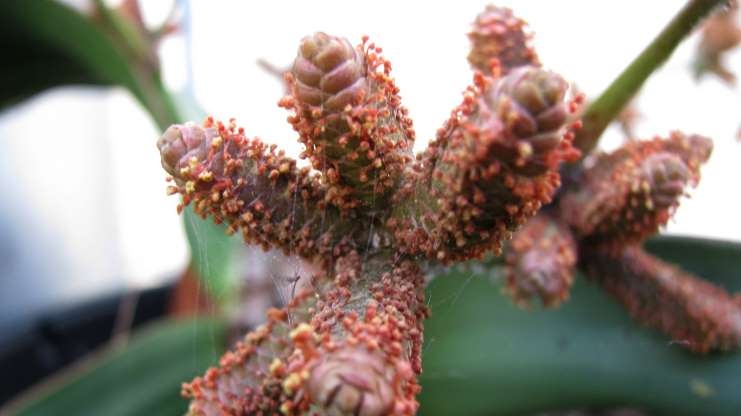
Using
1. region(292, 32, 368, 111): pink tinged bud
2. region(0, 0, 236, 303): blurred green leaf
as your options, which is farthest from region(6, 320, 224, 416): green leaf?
region(292, 32, 368, 111): pink tinged bud

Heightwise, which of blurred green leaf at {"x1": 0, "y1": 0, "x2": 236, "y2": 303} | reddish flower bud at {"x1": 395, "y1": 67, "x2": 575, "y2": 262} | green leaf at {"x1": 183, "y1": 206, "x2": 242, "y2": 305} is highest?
blurred green leaf at {"x1": 0, "y1": 0, "x2": 236, "y2": 303}

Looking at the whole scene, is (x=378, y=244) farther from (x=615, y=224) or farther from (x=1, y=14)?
(x=1, y=14)

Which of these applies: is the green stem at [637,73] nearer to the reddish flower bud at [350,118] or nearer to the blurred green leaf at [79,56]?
the reddish flower bud at [350,118]

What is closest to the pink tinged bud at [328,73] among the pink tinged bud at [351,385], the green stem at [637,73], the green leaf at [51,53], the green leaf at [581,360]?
the pink tinged bud at [351,385]

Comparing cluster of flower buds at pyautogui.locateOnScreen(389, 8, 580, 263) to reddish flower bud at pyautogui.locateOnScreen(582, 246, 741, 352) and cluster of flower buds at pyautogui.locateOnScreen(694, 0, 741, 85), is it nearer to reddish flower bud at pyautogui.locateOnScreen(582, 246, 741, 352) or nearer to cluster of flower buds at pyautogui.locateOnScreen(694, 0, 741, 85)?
reddish flower bud at pyautogui.locateOnScreen(582, 246, 741, 352)

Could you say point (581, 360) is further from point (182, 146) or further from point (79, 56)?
point (79, 56)

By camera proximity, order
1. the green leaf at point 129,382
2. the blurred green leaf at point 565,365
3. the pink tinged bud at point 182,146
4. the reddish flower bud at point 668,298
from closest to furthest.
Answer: the pink tinged bud at point 182,146
the reddish flower bud at point 668,298
the blurred green leaf at point 565,365
the green leaf at point 129,382

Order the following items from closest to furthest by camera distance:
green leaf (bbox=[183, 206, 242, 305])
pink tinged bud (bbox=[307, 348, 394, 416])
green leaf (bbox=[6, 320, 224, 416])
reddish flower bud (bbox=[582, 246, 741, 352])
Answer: pink tinged bud (bbox=[307, 348, 394, 416]), green leaf (bbox=[183, 206, 242, 305]), reddish flower bud (bbox=[582, 246, 741, 352]), green leaf (bbox=[6, 320, 224, 416])
